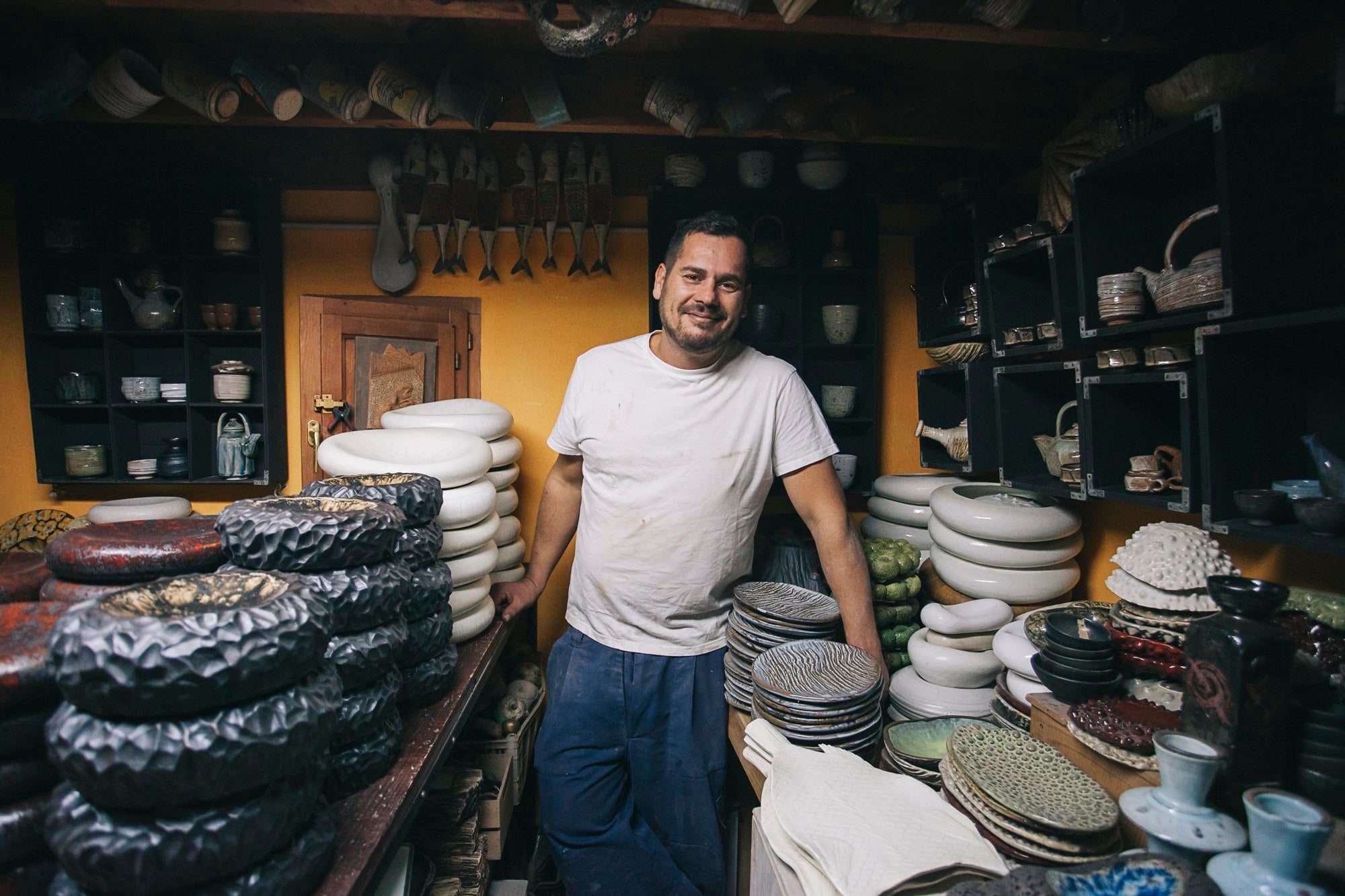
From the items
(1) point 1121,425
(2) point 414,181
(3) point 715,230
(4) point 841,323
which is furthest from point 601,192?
(1) point 1121,425

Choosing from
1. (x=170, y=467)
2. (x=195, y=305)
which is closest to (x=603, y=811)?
(x=170, y=467)

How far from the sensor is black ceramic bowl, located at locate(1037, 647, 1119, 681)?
1.44 meters

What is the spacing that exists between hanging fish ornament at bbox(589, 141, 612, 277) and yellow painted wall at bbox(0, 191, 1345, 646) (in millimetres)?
189

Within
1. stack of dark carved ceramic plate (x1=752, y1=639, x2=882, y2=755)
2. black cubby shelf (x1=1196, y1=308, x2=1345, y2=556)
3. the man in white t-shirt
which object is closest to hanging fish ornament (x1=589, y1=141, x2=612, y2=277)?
the man in white t-shirt

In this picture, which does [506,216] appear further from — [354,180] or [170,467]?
[170,467]

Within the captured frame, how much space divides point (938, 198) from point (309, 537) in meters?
3.06

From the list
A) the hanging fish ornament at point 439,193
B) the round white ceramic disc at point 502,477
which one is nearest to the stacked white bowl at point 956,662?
the round white ceramic disc at point 502,477

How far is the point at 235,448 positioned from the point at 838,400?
8.54 ft

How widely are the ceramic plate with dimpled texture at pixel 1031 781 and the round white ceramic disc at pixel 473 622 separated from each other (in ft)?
3.91

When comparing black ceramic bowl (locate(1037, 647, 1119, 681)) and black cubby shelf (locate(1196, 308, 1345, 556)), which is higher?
black cubby shelf (locate(1196, 308, 1345, 556))

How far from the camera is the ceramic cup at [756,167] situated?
2.85m

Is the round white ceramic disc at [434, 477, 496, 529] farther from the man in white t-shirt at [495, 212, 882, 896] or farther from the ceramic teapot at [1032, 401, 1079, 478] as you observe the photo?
the ceramic teapot at [1032, 401, 1079, 478]

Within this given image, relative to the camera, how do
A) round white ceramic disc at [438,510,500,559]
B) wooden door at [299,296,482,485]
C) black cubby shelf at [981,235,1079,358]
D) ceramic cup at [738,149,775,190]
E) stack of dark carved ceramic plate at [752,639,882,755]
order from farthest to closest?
wooden door at [299,296,482,485] < ceramic cup at [738,149,775,190] < black cubby shelf at [981,235,1079,358] < round white ceramic disc at [438,510,500,559] < stack of dark carved ceramic plate at [752,639,882,755]

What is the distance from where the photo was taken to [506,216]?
3.13m
